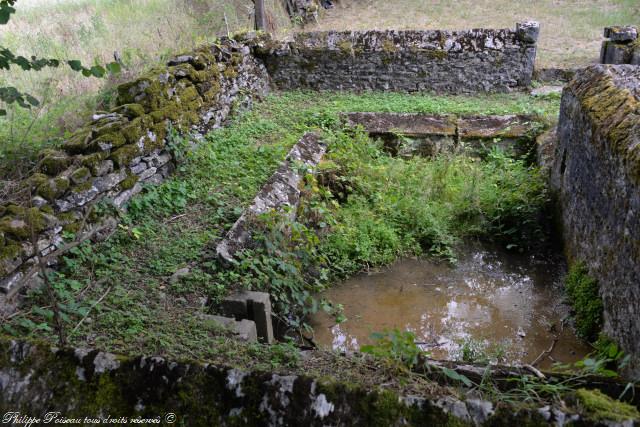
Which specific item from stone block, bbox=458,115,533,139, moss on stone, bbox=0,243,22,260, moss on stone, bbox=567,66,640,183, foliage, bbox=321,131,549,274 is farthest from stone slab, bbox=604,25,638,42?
moss on stone, bbox=0,243,22,260

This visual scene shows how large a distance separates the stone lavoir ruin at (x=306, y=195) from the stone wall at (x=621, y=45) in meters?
0.05

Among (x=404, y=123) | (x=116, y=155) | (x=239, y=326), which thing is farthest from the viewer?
(x=404, y=123)

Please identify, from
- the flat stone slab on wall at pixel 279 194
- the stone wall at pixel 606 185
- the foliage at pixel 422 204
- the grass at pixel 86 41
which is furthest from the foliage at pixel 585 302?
the grass at pixel 86 41

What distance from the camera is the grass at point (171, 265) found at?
2.92m

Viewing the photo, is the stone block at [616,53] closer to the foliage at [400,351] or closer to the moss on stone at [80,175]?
the foliage at [400,351]

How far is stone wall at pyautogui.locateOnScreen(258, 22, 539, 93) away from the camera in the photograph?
29.6 feet

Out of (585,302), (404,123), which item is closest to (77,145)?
(585,302)

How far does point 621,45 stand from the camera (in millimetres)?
8891

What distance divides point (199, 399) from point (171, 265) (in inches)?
93.1

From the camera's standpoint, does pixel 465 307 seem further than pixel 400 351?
Yes

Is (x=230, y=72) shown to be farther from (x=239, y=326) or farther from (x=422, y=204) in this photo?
(x=239, y=326)

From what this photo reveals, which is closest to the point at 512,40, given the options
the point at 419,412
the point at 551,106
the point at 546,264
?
the point at 551,106

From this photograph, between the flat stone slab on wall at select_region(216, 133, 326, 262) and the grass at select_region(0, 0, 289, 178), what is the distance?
2.61 m

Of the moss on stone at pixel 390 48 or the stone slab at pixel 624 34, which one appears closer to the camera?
the stone slab at pixel 624 34
